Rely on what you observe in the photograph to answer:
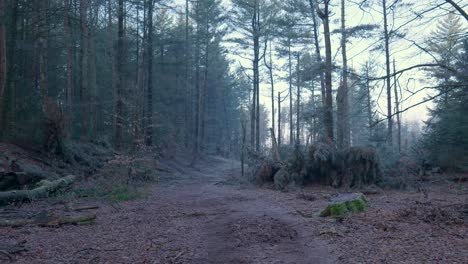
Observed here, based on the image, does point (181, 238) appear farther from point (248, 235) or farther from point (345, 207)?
point (345, 207)

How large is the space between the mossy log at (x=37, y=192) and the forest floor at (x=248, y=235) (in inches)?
13.5

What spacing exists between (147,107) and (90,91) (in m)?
3.66

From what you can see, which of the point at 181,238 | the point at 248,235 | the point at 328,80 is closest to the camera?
the point at 248,235

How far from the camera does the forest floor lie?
19.2 feet

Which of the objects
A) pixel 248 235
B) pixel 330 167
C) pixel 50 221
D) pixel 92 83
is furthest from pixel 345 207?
pixel 92 83

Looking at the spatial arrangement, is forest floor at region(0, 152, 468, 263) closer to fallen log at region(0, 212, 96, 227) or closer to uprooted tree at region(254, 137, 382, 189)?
fallen log at region(0, 212, 96, 227)


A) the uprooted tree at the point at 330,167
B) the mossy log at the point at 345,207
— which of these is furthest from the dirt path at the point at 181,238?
the uprooted tree at the point at 330,167

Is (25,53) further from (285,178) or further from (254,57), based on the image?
(254,57)

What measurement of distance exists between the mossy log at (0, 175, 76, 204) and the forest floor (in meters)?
0.34

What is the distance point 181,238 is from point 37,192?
5.56 metres

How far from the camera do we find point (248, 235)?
6.94 metres

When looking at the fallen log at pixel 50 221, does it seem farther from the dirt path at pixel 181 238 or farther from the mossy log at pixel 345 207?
the mossy log at pixel 345 207

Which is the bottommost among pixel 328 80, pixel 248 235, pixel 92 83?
pixel 248 235

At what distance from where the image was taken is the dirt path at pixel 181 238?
592 cm
